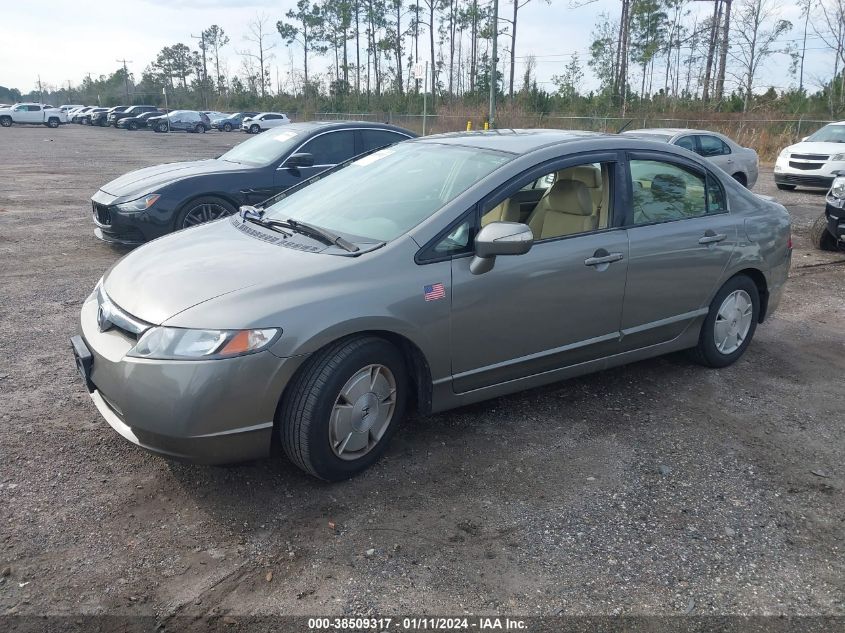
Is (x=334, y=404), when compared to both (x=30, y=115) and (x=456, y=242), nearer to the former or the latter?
(x=456, y=242)

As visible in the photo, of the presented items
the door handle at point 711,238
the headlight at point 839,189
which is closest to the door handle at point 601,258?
the door handle at point 711,238

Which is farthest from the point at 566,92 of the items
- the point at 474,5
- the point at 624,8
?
the point at 474,5

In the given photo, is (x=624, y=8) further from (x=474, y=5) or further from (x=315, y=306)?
(x=315, y=306)

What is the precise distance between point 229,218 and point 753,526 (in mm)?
3397

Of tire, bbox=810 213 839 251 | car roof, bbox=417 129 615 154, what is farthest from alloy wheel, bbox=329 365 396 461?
tire, bbox=810 213 839 251

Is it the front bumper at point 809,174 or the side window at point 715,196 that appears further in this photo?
the front bumper at point 809,174

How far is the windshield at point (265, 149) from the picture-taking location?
866cm

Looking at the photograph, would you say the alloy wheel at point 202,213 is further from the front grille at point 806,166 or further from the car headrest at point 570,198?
the front grille at point 806,166

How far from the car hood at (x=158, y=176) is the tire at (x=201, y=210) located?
337 mm

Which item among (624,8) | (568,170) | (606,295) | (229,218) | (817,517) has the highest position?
(624,8)

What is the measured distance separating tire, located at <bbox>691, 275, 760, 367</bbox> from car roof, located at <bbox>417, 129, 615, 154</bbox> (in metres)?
1.42

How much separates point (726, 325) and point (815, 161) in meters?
13.3

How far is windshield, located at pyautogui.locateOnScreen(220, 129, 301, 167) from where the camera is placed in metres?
8.66

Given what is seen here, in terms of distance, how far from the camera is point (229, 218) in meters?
4.46
